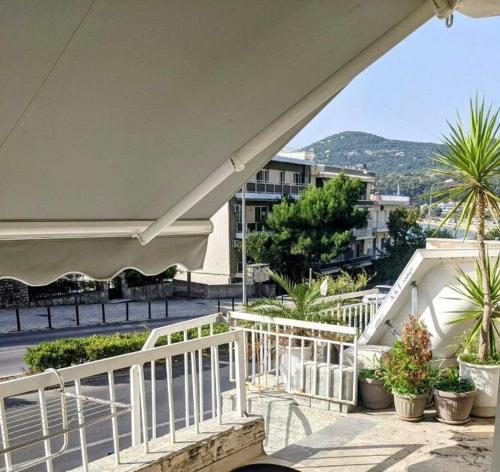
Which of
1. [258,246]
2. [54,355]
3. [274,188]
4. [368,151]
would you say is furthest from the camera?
[368,151]

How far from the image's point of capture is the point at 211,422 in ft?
11.5

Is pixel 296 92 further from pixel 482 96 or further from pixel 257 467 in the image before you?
pixel 482 96

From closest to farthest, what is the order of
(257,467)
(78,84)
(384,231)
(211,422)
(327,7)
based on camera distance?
(78,84), (327,7), (257,467), (211,422), (384,231)

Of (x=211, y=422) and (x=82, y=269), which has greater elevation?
(x=82, y=269)

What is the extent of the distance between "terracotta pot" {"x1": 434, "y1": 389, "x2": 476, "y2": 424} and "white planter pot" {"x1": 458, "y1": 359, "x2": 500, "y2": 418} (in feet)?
0.47

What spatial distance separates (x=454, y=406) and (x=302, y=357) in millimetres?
1462

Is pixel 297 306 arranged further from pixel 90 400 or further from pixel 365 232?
pixel 365 232

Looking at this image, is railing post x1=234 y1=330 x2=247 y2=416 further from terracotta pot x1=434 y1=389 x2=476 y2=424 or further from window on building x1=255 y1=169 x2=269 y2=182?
window on building x1=255 y1=169 x2=269 y2=182

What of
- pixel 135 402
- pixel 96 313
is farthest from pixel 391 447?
pixel 96 313

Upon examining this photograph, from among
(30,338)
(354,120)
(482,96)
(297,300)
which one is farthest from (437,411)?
(354,120)

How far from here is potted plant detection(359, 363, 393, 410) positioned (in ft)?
14.9

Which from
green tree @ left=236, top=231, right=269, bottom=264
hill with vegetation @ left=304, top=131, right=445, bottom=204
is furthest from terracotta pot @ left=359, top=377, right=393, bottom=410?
hill with vegetation @ left=304, top=131, right=445, bottom=204

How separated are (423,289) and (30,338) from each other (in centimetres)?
1491

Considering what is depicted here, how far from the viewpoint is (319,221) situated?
88.8 ft
